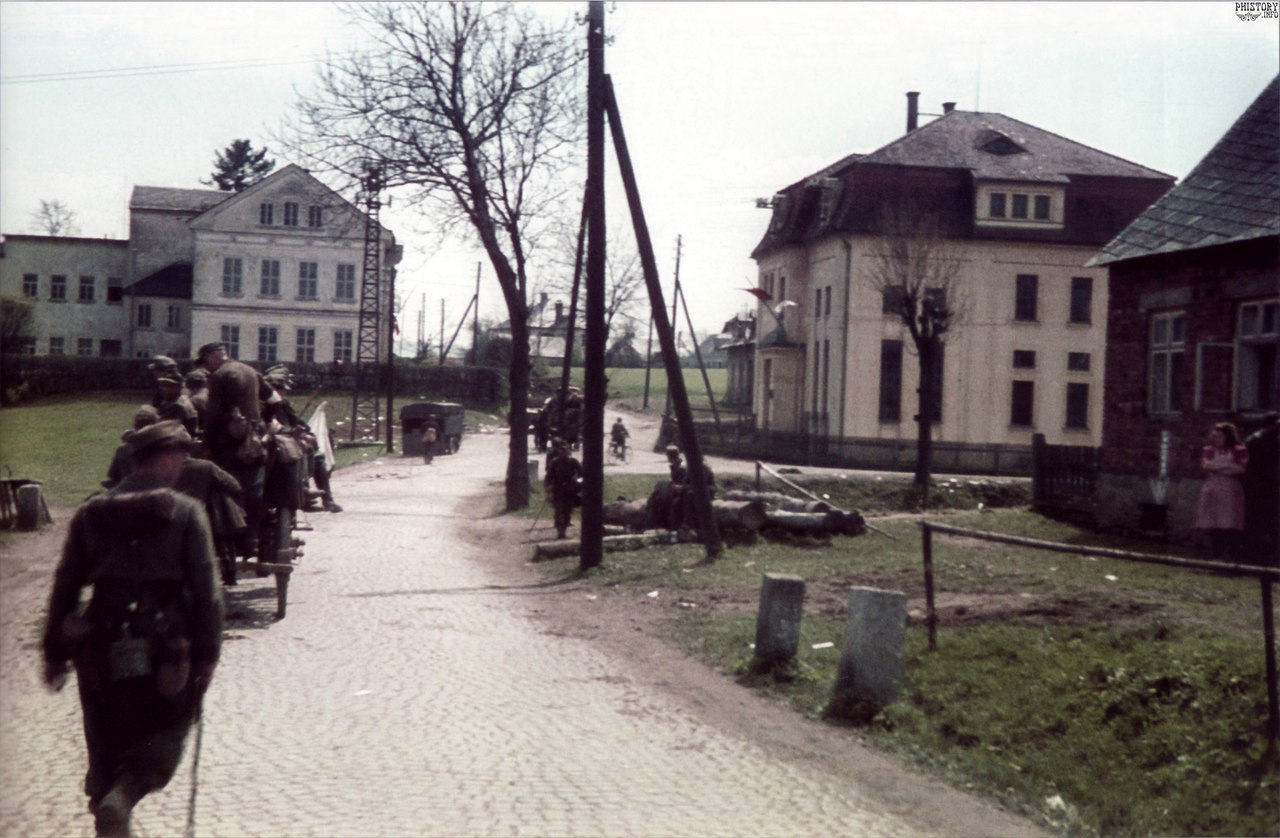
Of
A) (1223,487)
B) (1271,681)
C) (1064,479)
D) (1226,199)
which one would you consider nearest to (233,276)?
(1064,479)

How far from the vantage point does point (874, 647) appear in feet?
31.4

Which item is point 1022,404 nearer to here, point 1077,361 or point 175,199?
point 1077,361

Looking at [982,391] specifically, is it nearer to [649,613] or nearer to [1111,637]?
[649,613]

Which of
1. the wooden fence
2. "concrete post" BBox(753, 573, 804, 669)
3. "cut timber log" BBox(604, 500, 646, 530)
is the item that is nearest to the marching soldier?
"concrete post" BBox(753, 573, 804, 669)

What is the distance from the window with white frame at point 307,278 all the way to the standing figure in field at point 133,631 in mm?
38982

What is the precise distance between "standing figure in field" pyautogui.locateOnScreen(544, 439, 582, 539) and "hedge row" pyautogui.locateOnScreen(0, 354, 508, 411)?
75.2 ft

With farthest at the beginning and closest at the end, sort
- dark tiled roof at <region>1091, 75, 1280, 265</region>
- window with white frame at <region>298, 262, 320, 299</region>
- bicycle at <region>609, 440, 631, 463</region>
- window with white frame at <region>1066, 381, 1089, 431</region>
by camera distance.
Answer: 1. window with white frame at <region>1066, 381, 1089, 431</region>
2. bicycle at <region>609, 440, 631, 463</region>
3. window with white frame at <region>298, 262, 320, 299</region>
4. dark tiled roof at <region>1091, 75, 1280, 265</region>

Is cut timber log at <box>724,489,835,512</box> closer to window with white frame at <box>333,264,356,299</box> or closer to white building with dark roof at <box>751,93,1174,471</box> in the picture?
white building with dark roof at <box>751,93,1174,471</box>

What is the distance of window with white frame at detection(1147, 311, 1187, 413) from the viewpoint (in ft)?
71.9

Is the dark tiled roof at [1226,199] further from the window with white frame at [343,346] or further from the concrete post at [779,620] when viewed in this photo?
the window with white frame at [343,346]

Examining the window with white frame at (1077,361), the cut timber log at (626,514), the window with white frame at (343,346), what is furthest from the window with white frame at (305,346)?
the cut timber log at (626,514)

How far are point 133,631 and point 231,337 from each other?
42.3 m

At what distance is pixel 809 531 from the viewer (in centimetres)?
2092

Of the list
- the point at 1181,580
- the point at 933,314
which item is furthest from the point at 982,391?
the point at 1181,580
